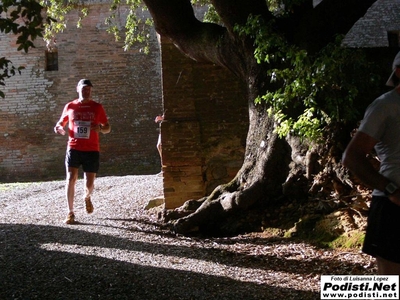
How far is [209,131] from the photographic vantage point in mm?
8844

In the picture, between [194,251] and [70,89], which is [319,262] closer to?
[194,251]

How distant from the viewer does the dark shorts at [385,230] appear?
2746mm

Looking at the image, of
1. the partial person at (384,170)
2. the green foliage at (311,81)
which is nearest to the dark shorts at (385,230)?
the partial person at (384,170)

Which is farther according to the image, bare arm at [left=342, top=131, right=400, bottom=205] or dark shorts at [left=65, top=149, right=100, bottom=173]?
dark shorts at [left=65, top=149, right=100, bottom=173]

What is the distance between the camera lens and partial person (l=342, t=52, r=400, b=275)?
8.96 feet

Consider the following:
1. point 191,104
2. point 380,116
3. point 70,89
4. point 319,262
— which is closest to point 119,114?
point 70,89

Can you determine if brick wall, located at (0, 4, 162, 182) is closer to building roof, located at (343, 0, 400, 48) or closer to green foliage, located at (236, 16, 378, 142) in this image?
building roof, located at (343, 0, 400, 48)

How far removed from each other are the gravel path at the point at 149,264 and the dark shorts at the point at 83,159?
30.4 inches

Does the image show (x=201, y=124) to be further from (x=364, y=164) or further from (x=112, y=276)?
(x=364, y=164)

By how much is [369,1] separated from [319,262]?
3438 millimetres

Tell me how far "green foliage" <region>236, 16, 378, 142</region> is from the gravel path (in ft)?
A: 4.56

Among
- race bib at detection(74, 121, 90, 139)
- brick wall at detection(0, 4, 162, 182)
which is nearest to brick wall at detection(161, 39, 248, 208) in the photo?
race bib at detection(74, 121, 90, 139)

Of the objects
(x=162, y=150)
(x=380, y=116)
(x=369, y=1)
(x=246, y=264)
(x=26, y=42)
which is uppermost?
(x=369, y=1)

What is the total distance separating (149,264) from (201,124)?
3.97m
